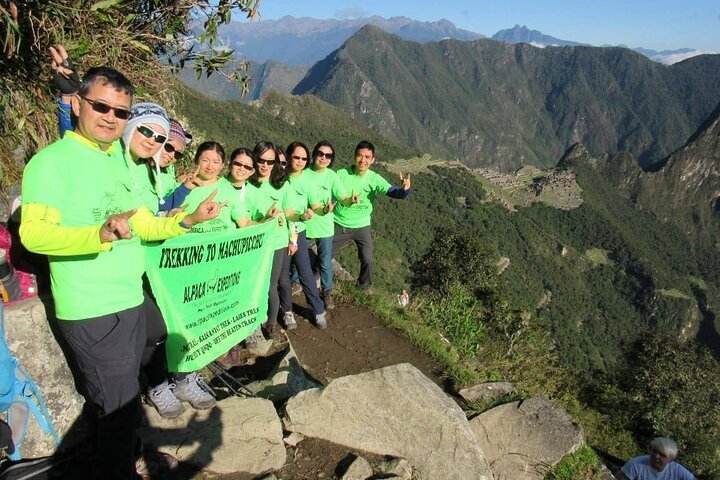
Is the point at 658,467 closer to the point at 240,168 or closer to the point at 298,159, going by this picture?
the point at 298,159

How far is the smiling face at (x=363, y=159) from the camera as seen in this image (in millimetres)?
6629

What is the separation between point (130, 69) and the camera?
618 cm

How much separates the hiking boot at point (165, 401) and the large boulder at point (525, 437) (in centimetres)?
281

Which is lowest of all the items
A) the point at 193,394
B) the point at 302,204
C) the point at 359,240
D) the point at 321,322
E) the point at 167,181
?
the point at 321,322

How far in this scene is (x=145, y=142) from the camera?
10.8ft

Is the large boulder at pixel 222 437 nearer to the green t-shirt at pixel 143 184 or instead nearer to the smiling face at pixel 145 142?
the green t-shirt at pixel 143 184

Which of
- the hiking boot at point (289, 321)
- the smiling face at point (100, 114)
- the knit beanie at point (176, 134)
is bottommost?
the hiking boot at point (289, 321)

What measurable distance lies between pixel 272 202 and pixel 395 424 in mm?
2734

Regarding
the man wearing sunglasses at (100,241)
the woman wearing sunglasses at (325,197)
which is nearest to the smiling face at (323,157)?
the woman wearing sunglasses at (325,197)

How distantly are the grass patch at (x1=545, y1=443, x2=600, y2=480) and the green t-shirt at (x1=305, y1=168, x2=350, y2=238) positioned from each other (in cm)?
373

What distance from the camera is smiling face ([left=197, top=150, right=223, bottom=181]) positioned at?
14.7ft

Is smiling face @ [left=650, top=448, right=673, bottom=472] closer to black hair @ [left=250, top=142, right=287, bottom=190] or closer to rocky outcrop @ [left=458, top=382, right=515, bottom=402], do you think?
rocky outcrop @ [left=458, top=382, right=515, bottom=402]

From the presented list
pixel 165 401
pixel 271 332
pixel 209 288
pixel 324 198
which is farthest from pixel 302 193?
pixel 165 401

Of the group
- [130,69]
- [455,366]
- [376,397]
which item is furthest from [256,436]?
[130,69]
